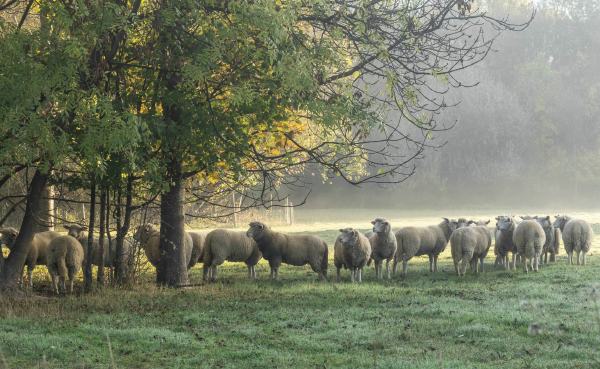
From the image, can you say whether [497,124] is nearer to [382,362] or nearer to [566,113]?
[566,113]

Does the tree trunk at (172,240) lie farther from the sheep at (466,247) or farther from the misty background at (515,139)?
the misty background at (515,139)

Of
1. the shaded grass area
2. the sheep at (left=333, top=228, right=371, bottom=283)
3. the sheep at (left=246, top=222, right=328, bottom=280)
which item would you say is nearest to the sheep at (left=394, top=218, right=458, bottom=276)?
the sheep at (left=333, top=228, right=371, bottom=283)

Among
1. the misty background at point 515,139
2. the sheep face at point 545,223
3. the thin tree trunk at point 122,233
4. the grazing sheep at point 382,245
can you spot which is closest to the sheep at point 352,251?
the grazing sheep at point 382,245

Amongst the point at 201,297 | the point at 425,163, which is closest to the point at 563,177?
the point at 425,163

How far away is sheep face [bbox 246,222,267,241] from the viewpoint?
21.9m

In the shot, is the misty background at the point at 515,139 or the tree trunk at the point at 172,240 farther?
the misty background at the point at 515,139

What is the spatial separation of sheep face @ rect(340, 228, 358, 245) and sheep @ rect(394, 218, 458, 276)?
214 cm

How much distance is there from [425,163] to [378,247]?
2225 inches

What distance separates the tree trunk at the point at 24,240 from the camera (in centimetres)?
1652

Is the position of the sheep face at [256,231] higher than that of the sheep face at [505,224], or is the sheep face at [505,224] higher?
the sheep face at [505,224]

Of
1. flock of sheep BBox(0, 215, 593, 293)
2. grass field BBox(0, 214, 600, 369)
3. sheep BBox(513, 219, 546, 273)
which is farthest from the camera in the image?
sheep BBox(513, 219, 546, 273)

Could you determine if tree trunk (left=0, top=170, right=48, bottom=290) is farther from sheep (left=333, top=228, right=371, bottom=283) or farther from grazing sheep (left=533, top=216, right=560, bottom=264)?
grazing sheep (left=533, top=216, right=560, bottom=264)

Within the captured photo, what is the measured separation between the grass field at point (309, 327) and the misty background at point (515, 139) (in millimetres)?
56950

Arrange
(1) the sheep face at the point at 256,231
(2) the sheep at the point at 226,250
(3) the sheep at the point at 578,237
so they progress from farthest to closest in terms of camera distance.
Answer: (3) the sheep at the point at 578,237
(1) the sheep face at the point at 256,231
(2) the sheep at the point at 226,250
